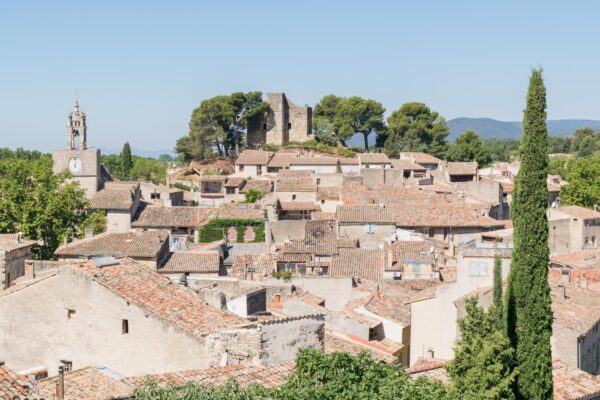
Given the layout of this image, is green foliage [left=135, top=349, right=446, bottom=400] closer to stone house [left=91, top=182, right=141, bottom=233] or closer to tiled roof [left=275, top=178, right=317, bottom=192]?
stone house [left=91, top=182, right=141, bottom=233]

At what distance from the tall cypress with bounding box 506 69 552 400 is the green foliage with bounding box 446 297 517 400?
1154mm

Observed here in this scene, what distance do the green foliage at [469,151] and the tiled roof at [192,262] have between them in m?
57.9

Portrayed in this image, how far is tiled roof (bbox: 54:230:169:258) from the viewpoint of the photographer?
4078 cm

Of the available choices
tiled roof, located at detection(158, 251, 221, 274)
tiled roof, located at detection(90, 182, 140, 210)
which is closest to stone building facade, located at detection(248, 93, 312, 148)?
tiled roof, located at detection(90, 182, 140, 210)

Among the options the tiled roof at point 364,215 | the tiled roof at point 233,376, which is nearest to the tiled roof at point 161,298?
the tiled roof at point 233,376

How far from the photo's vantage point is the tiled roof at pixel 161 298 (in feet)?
57.5

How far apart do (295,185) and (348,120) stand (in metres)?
34.2

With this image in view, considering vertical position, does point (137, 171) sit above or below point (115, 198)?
above

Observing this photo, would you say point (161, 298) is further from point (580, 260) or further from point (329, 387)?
point (580, 260)

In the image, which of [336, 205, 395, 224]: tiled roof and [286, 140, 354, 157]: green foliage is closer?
[336, 205, 395, 224]: tiled roof

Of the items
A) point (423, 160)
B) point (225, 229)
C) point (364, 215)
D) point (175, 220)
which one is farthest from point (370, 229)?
point (423, 160)

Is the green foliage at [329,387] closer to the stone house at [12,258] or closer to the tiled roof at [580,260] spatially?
the stone house at [12,258]

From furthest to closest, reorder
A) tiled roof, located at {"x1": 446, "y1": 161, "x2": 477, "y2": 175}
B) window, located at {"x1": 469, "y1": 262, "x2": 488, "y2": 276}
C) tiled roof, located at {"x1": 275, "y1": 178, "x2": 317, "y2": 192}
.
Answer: tiled roof, located at {"x1": 446, "y1": 161, "x2": 477, "y2": 175}, tiled roof, located at {"x1": 275, "y1": 178, "x2": 317, "y2": 192}, window, located at {"x1": 469, "y1": 262, "x2": 488, "y2": 276}

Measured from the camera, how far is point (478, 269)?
97.1ft
